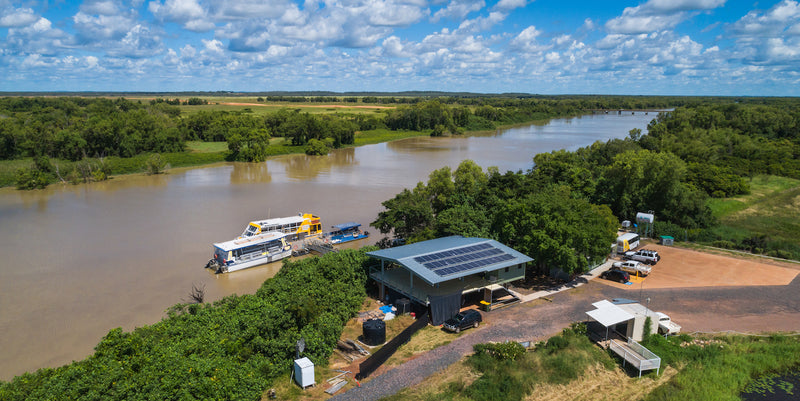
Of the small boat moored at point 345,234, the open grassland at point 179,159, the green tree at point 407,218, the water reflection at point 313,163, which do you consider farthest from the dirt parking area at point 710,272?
the open grassland at point 179,159

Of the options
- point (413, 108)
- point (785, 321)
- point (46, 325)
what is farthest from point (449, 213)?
point (413, 108)

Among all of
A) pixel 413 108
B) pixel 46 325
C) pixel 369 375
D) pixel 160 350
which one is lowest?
pixel 46 325

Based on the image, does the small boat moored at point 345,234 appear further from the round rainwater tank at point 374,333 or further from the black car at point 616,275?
the black car at point 616,275

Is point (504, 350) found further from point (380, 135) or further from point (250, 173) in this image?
point (380, 135)

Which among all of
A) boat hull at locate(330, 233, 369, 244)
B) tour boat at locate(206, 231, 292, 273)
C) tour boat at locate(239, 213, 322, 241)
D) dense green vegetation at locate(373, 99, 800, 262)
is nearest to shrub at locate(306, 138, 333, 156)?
dense green vegetation at locate(373, 99, 800, 262)

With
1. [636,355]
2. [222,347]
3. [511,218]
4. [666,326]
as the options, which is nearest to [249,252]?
[222,347]

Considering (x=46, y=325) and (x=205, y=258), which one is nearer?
(x=46, y=325)

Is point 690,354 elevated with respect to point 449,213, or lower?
lower

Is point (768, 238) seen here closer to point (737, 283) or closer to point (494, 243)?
point (737, 283)

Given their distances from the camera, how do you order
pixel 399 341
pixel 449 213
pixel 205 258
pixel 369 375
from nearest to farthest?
pixel 369 375 → pixel 399 341 → pixel 449 213 → pixel 205 258
